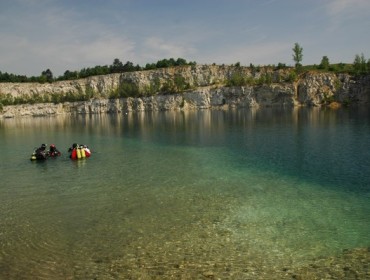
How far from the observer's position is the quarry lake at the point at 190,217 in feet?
47.5

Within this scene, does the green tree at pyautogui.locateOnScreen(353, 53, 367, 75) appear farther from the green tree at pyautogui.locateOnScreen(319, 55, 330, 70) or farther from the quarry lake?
the quarry lake

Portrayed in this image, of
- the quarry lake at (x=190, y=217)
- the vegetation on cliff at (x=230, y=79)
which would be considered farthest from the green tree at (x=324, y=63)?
the quarry lake at (x=190, y=217)

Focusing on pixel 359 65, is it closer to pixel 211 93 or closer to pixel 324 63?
pixel 324 63

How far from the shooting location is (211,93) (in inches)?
6845

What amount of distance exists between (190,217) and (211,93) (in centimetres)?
15671

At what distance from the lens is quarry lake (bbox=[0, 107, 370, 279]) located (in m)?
14.5

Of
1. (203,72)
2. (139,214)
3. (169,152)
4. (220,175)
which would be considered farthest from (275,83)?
(139,214)

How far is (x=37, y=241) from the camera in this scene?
691 inches

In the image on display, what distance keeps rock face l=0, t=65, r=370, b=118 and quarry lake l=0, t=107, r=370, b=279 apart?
116917 millimetres

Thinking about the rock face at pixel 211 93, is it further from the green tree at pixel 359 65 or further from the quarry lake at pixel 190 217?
the quarry lake at pixel 190 217

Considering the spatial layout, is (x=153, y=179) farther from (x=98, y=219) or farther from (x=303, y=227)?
(x=303, y=227)

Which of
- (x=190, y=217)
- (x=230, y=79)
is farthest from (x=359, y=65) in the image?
(x=190, y=217)

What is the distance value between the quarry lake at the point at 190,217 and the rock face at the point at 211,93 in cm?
11692

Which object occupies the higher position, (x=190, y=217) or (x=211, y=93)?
(x=211, y=93)
